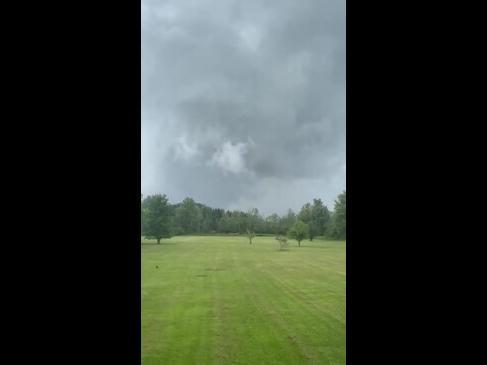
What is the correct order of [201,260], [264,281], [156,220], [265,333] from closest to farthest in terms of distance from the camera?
[265,333] → [264,281] → [201,260] → [156,220]

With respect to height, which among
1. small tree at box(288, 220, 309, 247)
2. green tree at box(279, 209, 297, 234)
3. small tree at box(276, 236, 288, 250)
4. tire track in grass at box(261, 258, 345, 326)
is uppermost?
green tree at box(279, 209, 297, 234)

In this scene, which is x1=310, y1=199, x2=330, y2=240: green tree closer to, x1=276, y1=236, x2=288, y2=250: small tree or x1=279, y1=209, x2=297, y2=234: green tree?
x1=279, y1=209, x2=297, y2=234: green tree

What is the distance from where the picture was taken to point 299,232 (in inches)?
566

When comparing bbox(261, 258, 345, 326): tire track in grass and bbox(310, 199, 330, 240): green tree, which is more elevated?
bbox(310, 199, 330, 240): green tree

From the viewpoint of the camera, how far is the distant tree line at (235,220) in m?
11.7

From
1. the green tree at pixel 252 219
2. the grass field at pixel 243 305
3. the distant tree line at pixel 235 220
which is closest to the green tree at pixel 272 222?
the distant tree line at pixel 235 220

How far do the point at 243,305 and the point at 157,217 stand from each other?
7272 millimetres

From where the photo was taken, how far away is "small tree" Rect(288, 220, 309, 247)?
14245mm

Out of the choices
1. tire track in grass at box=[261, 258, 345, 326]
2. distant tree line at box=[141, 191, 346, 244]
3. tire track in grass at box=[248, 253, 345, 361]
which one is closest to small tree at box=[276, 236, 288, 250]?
distant tree line at box=[141, 191, 346, 244]
